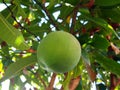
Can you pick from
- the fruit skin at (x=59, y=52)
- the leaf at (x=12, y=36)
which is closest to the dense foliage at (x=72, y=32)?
the leaf at (x=12, y=36)

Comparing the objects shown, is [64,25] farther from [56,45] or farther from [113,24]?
[56,45]

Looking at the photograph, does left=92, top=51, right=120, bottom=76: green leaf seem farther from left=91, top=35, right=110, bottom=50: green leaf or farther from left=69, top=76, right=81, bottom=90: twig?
left=69, top=76, right=81, bottom=90: twig

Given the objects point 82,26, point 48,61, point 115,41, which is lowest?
point 115,41

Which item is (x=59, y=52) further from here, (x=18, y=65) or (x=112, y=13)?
(x=112, y=13)

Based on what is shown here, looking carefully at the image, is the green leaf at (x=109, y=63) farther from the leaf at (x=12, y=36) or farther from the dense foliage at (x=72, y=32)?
the leaf at (x=12, y=36)

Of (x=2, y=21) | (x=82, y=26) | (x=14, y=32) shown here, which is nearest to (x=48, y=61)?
(x=14, y=32)

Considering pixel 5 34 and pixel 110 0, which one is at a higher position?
pixel 5 34

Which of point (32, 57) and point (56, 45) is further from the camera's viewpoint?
point (32, 57)
